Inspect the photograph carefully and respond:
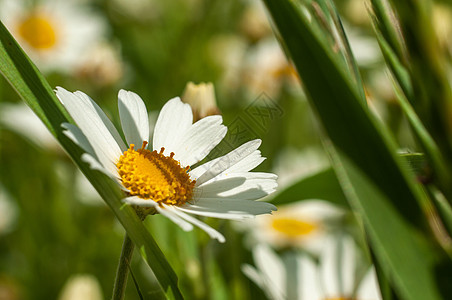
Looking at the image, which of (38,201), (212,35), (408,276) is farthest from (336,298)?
(212,35)

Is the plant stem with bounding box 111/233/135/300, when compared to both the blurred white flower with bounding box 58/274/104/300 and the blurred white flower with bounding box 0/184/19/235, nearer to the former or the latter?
the blurred white flower with bounding box 58/274/104/300

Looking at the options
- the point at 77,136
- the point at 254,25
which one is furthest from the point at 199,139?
the point at 254,25

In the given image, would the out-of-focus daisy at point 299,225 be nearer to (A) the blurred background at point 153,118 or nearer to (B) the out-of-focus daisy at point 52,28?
(A) the blurred background at point 153,118

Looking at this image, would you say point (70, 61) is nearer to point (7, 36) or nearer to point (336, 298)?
point (336, 298)

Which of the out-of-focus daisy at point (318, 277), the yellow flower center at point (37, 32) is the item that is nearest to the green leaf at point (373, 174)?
the out-of-focus daisy at point (318, 277)

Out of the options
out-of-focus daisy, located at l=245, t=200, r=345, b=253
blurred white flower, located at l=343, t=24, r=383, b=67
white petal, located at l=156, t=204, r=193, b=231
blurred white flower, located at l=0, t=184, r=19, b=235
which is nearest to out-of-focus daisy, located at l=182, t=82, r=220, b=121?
white petal, located at l=156, t=204, r=193, b=231

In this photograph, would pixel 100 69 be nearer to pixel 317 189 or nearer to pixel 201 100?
pixel 201 100
